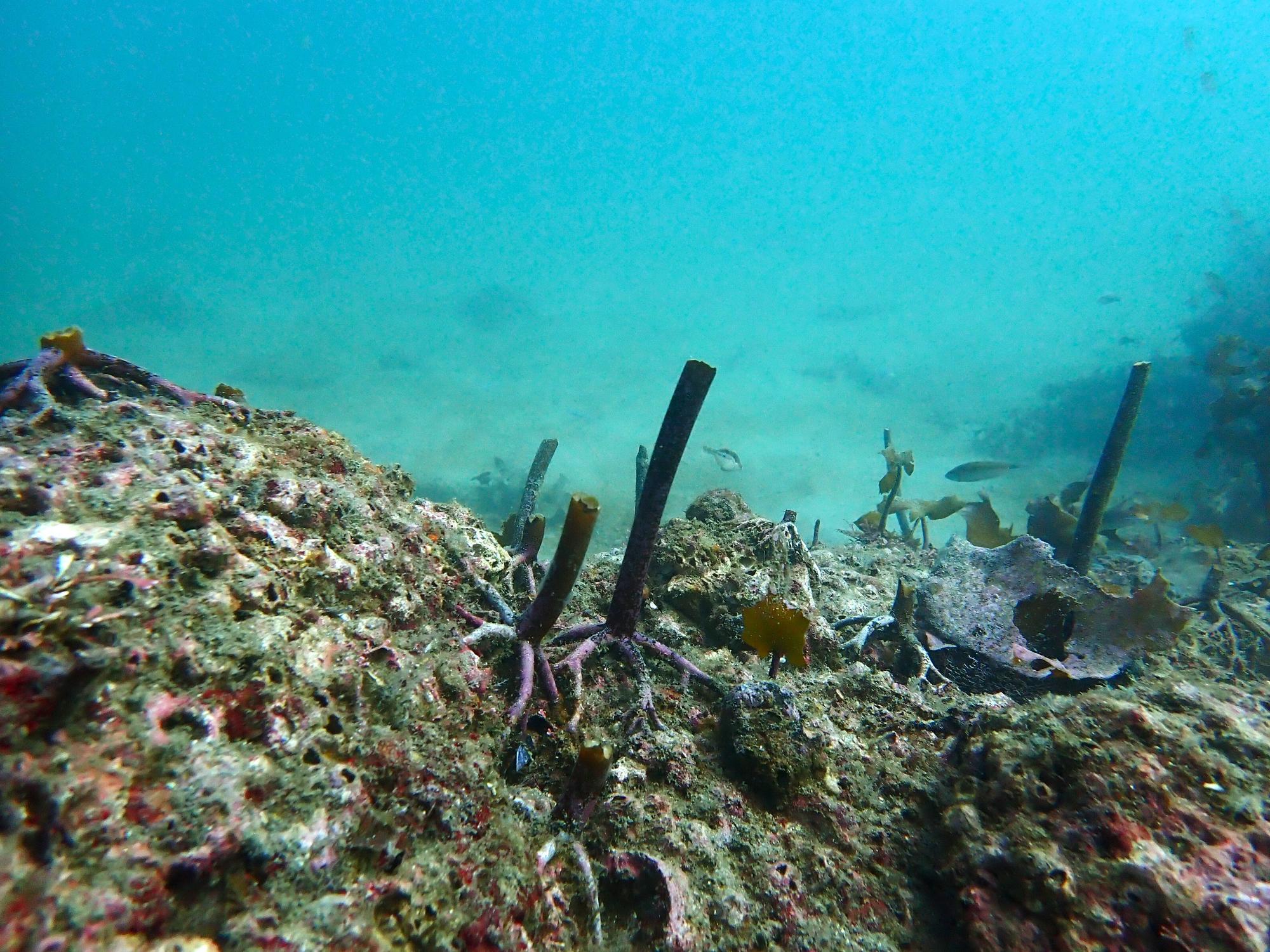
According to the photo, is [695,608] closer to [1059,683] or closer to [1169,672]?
[1059,683]

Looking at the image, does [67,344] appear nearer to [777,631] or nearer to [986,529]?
[777,631]

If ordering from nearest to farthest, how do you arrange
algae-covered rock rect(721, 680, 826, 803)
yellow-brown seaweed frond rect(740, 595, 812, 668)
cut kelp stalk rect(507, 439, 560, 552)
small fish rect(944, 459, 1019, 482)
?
algae-covered rock rect(721, 680, 826, 803) < yellow-brown seaweed frond rect(740, 595, 812, 668) < cut kelp stalk rect(507, 439, 560, 552) < small fish rect(944, 459, 1019, 482)

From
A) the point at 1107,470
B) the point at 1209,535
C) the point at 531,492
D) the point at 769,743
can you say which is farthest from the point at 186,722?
the point at 1209,535

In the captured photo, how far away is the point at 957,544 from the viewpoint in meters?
4.02

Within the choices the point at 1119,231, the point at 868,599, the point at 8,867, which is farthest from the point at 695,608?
the point at 1119,231

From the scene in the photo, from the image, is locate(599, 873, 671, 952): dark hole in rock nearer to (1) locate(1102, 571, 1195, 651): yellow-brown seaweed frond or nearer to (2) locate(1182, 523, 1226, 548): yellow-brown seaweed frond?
(1) locate(1102, 571, 1195, 651): yellow-brown seaweed frond

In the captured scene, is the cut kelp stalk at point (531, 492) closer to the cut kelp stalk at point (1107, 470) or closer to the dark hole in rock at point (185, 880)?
the dark hole in rock at point (185, 880)

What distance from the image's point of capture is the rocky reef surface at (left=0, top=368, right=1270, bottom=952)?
3.67 ft

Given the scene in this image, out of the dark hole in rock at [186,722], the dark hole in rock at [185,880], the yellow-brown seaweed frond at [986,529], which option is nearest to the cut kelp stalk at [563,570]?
the dark hole in rock at [186,722]

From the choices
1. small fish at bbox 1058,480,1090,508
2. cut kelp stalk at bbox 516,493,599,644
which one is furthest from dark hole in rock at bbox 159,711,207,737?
small fish at bbox 1058,480,1090,508

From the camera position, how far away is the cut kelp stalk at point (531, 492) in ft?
15.3

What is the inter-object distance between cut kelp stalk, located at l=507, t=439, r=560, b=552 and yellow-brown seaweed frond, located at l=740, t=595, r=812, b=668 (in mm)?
2333

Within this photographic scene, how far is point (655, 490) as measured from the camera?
245 cm

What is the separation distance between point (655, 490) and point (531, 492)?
2.48 metres
